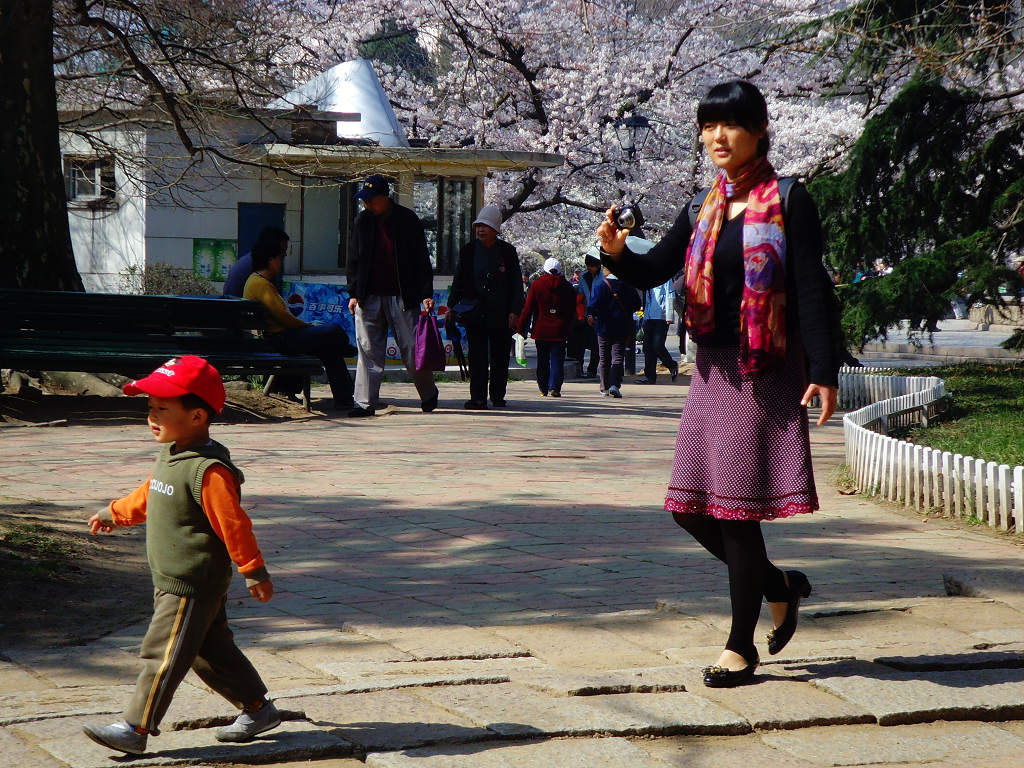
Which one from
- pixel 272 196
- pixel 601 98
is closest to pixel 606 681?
pixel 272 196

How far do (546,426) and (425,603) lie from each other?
6307mm

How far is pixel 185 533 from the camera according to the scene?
333cm

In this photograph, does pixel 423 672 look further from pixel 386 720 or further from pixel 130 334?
pixel 130 334

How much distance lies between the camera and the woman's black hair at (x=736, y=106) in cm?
385

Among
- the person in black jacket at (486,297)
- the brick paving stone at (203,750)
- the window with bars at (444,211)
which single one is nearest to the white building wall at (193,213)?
the window with bars at (444,211)

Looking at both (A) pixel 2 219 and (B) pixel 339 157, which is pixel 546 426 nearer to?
(A) pixel 2 219

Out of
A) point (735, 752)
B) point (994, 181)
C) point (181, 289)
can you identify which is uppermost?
point (994, 181)

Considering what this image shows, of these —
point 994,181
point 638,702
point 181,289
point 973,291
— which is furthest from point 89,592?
point 181,289

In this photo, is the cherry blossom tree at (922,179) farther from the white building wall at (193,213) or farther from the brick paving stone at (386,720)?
the brick paving stone at (386,720)

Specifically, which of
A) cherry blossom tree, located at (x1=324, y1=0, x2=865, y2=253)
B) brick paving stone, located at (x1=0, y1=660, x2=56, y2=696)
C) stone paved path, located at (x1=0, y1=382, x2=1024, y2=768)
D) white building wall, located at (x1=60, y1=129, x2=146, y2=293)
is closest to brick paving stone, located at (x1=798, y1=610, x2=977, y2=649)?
stone paved path, located at (x1=0, y1=382, x2=1024, y2=768)

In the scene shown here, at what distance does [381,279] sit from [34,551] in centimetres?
629

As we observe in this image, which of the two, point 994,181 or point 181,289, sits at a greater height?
point 994,181

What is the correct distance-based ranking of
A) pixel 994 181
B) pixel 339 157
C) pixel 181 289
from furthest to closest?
pixel 181 289, pixel 339 157, pixel 994 181

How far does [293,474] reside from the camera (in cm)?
812
